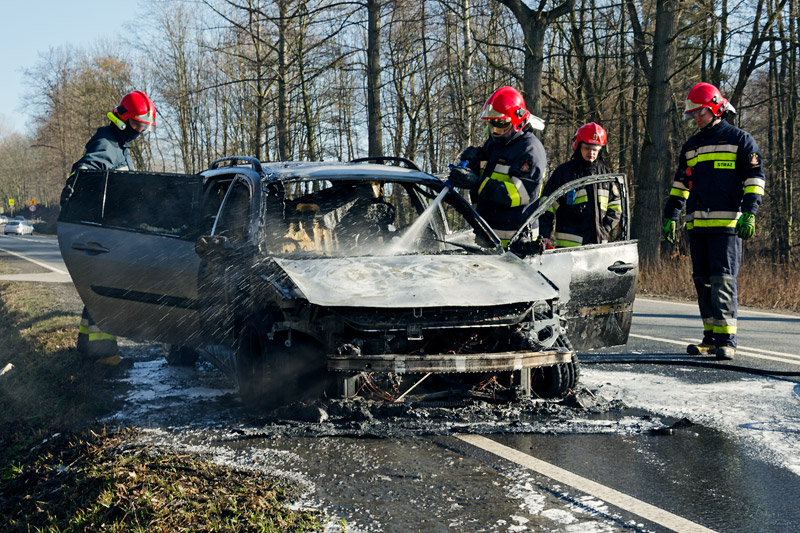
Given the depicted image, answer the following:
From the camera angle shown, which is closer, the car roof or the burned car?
the burned car

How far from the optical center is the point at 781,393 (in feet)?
17.3

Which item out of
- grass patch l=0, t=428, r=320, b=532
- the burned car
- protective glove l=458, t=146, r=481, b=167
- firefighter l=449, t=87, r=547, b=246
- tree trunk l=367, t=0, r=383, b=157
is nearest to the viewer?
grass patch l=0, t=428, r=320, b=532

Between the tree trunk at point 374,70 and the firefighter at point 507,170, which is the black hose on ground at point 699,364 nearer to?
the firefighter at point 507,170

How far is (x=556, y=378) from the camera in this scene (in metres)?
4.72

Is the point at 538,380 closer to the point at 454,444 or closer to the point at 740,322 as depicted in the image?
the point at 454,444

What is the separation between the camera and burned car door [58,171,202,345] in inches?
228

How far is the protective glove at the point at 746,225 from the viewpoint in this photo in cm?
646

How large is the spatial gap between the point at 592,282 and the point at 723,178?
2.11 meters

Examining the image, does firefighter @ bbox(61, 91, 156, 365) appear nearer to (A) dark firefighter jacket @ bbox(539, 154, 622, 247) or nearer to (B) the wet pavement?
(B) the wet pavement

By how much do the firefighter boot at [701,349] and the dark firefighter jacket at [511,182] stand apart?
5.87ft

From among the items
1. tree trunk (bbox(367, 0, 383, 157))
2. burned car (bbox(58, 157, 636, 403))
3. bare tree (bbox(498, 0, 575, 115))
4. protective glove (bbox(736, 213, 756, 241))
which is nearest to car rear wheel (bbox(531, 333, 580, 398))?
burned car (bbox(58, 157, 636, 403))

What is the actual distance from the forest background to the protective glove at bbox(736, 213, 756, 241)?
7377 mm

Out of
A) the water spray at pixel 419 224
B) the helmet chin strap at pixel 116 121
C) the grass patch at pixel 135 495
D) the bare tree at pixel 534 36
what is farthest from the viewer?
the bare tree at pixel 534 36

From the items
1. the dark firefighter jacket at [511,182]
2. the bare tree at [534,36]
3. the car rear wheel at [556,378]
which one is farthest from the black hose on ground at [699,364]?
the bare tree at [534,36]
